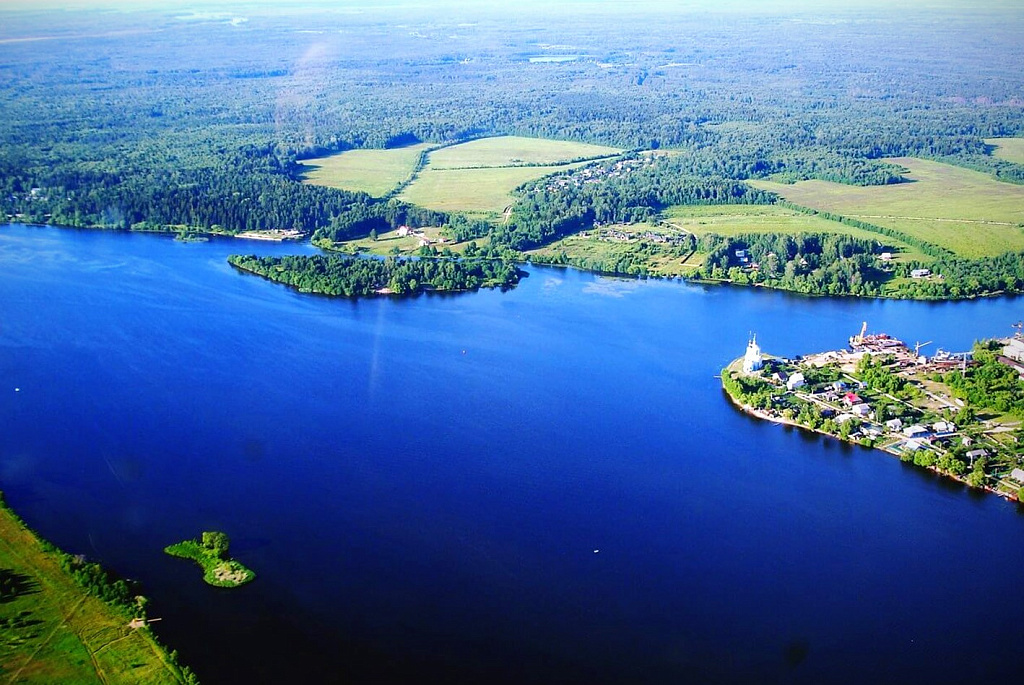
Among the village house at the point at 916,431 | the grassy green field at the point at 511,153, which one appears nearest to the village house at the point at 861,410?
the village house at the point at 916,431

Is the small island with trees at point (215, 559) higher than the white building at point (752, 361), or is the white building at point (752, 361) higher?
the white building at point (752, 361)

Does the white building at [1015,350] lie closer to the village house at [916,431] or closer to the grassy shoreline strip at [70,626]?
the village house at [916,431]

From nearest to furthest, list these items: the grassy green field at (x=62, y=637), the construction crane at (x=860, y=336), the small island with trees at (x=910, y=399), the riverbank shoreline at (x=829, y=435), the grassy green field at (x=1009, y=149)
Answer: the grassy green field at (x=62, y=637) < the riverbank shoreline at (x=829, y=435) < the small island with trees at (x=910, y=399) < the construction crane at (x=860, y=336) < the grassy green field at (x=1009, y=149)

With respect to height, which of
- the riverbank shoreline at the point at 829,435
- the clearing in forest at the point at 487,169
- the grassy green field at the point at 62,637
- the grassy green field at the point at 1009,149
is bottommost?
the grassy green field at the point at 62,637

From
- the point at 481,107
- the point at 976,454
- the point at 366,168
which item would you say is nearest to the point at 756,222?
the point at 366,168

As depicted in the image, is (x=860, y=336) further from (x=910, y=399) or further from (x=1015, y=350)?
(x=910, y=399)

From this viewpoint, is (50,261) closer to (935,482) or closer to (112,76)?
(935,482)

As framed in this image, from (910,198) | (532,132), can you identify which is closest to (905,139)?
(910,198)
